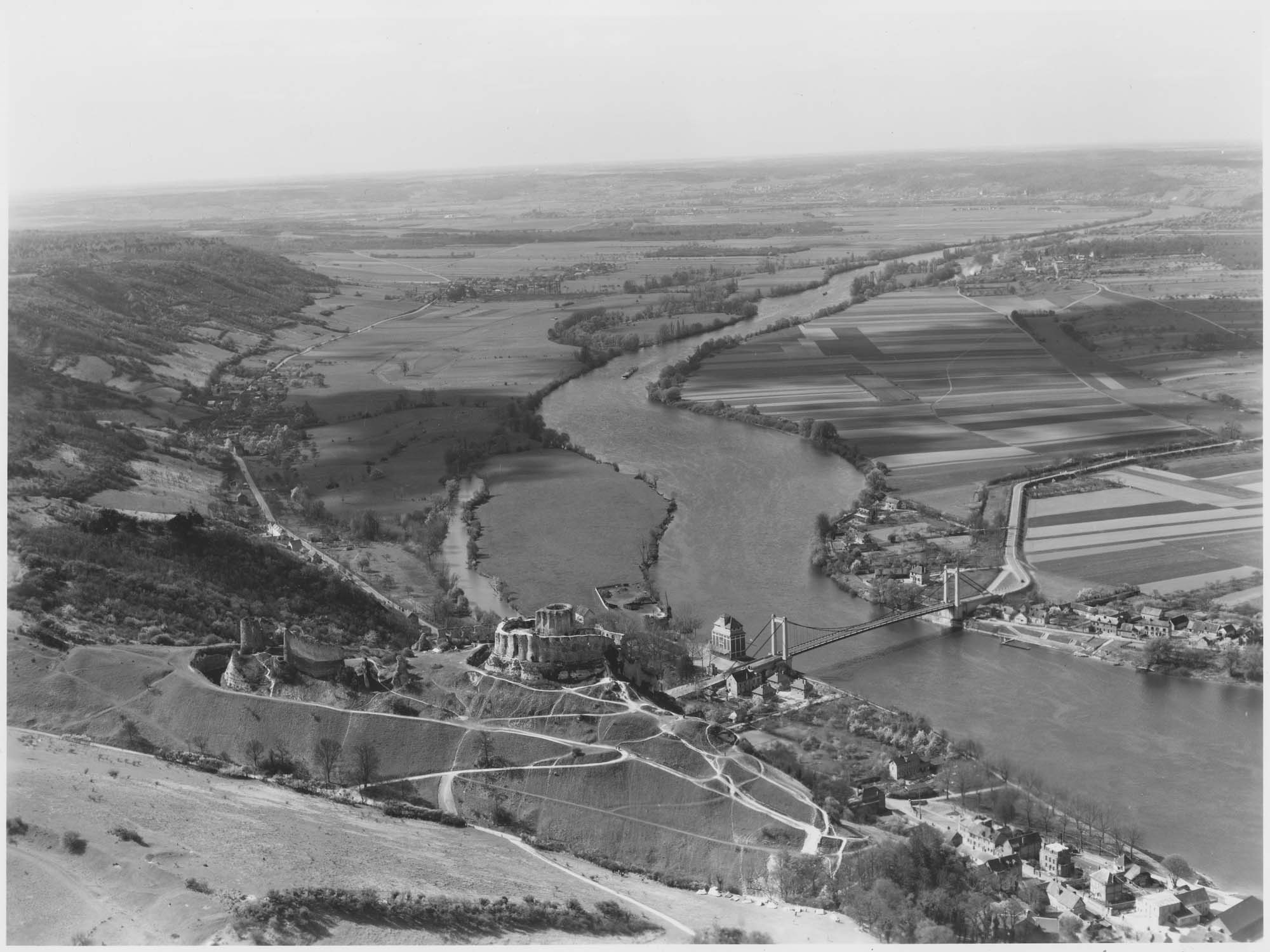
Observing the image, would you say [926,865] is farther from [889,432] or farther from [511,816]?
[889,432]

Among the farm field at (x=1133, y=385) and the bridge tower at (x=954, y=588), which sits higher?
the farm field at (x=1133, y=385)

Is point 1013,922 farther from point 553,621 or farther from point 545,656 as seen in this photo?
point 553,621

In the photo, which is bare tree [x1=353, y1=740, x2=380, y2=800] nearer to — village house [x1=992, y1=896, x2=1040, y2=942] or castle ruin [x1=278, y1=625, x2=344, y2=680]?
castle ruin [x1=278, y1=625, x2=344, y2=680]

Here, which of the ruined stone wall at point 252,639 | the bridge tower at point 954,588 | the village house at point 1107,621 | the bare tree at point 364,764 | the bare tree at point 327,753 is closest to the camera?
the bare tree at point 364,764

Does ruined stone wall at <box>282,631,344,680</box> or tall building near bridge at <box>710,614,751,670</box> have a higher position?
ruined stone wall at <box>282,631,344,680</box>

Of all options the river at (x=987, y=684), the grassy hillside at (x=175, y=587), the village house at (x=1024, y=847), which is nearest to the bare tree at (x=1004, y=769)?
the river at (x=987, y=684)

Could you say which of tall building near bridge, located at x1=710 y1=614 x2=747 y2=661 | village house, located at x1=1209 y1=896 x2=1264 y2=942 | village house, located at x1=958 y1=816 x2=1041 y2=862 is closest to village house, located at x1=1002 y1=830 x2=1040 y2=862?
village house, located at x1=958 y1=816 x2=1041 y2=862

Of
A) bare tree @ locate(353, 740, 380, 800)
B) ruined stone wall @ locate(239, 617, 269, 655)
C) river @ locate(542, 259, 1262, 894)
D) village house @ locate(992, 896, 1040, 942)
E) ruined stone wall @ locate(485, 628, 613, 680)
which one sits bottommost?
river @ locate(542, 259, 1262, 894)

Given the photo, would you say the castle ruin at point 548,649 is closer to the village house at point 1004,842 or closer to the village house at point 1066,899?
the village house at point 1004,842
